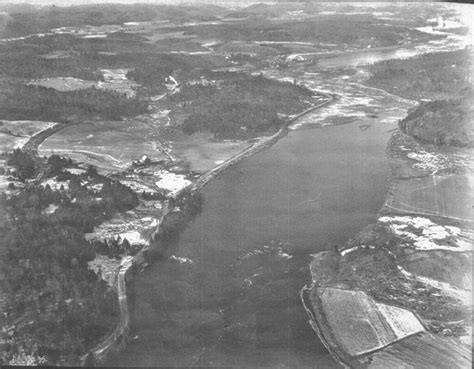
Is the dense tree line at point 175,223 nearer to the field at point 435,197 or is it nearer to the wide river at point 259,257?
the wide river at point 259,257

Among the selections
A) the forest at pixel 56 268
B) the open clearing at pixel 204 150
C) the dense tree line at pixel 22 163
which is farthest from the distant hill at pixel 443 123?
the dense tree line at pixel 22 163

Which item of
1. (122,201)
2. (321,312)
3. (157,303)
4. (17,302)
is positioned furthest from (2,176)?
(321,312)

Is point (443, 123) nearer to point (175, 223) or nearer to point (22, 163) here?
point (175, 223)

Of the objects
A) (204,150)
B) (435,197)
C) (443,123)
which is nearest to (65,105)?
(204,150)

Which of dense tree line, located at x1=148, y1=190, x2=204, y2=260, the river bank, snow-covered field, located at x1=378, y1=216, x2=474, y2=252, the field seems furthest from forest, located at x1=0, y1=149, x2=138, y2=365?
the field

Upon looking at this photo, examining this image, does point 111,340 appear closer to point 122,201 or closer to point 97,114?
point 122,201

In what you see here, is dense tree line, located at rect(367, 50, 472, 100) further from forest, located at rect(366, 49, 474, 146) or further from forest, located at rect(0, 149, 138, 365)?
forest, located at rect(0, 149, 138, 365)
